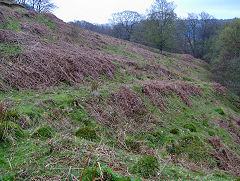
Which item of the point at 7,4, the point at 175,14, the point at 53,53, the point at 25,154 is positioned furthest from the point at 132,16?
the point at 25,154

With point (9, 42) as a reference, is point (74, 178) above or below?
below

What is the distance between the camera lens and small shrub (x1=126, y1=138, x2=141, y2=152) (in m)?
6.58

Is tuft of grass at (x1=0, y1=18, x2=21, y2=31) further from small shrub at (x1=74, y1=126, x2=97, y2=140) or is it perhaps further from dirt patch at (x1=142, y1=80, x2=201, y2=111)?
small shrub at (x1=74, y1=126, x2=97, y2=140)

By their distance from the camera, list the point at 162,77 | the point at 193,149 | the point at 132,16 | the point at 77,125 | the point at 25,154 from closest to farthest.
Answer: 1. the point at 25,154
2. the point at 77,125
3. the point at 193,149
4. the point at 162,77
5. the point at 132,16

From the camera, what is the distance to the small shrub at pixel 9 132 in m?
4.07

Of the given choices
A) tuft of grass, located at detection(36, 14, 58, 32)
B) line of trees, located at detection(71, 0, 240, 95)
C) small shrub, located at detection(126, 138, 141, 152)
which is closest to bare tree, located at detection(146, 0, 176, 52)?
line of trees, located at detection(71, 0, 240, 95)

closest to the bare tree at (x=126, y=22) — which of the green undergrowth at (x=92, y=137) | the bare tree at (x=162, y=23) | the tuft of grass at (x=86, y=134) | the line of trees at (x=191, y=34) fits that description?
the line of trees at (x=191, y=34)

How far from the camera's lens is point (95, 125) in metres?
7.35

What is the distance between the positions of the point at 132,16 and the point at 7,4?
40471 millimetres

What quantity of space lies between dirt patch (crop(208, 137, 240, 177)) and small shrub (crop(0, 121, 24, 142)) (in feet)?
24.7

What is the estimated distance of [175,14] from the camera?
39.8 meters

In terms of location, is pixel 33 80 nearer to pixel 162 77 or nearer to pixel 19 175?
pixel 19 175

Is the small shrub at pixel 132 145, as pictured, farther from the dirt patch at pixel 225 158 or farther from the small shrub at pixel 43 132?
the dirt patch at pixel 225 158

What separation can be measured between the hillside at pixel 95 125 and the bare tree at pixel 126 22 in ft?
142
